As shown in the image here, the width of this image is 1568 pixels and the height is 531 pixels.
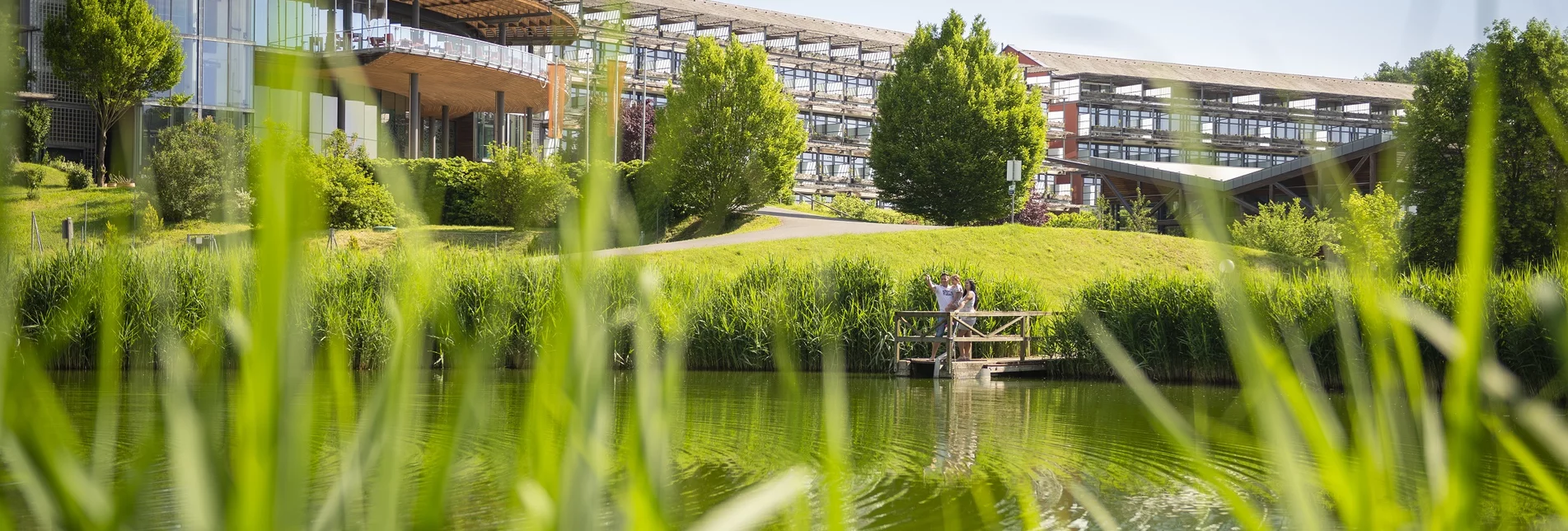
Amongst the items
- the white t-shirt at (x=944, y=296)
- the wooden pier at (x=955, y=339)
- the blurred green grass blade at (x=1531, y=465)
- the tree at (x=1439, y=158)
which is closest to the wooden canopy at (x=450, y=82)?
the wooden pier at (x=955, y=339)

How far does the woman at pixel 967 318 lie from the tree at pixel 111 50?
73.1ft

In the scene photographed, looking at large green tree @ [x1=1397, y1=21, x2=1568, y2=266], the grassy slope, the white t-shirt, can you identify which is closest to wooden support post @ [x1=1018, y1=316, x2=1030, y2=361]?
the white t-shirt

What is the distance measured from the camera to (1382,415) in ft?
4.17

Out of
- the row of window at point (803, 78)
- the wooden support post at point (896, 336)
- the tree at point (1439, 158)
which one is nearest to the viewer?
the wooden support post at point (896, 336)

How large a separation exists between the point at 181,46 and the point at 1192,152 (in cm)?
3752

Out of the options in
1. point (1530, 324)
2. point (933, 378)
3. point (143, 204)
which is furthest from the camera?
point (933, 378)

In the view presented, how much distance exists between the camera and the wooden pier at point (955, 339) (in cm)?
1727

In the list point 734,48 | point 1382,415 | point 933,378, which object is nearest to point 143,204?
point 1382,415

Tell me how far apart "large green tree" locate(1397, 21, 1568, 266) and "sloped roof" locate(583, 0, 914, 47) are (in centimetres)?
3426

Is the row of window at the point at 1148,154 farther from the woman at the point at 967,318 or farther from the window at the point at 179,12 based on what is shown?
the woman at the point at 967,318

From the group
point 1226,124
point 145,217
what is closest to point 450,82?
point 145,217

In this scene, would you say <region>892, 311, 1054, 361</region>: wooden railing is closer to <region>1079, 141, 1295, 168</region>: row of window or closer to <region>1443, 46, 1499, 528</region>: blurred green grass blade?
<region>1443, 46, 1499, 528</region>: blurred green grass blade

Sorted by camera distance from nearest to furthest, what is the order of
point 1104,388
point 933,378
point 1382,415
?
point 1382,415, point 1104,388, point 933,378

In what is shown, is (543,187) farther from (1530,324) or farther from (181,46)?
(181,46)
